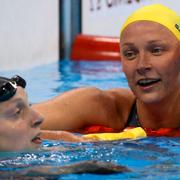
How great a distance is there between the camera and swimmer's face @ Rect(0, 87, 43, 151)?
106 inches

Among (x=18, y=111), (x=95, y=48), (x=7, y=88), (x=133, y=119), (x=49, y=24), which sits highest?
(x=7, y=88)

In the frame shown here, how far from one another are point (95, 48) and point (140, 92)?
15.8ft

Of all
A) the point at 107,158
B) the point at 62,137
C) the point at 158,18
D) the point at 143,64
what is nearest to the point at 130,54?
the point at 143,64

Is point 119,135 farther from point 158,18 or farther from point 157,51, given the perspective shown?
point 158,18

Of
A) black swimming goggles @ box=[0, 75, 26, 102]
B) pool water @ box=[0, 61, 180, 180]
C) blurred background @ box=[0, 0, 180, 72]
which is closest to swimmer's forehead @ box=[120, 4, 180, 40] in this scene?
pool water @ box=[0, 61, 180, 180]

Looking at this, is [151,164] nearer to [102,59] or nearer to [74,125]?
[74,125]

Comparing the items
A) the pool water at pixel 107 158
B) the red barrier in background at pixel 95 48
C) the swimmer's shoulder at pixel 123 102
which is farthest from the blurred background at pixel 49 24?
the pool water at pixel 107 158

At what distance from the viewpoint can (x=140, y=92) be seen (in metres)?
3.45

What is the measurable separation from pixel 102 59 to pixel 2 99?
18.0ft

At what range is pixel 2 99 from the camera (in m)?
2.67

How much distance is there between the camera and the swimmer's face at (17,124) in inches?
106

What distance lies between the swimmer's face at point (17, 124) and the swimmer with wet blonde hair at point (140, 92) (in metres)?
0.80

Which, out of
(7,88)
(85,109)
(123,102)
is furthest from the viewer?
(123,102)

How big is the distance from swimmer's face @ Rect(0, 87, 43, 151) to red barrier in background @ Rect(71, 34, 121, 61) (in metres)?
5.27
